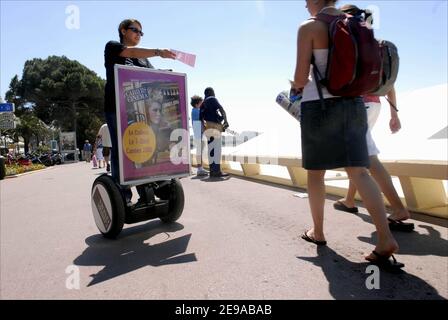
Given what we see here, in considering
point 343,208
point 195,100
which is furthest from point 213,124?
point 343,208

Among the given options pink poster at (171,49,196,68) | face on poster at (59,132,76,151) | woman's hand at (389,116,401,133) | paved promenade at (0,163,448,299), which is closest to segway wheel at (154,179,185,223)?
paved promenade at (0,163,448,299)

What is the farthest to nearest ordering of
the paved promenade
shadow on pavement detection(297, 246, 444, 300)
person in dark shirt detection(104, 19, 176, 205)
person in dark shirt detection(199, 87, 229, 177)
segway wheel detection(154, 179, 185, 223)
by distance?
Answer: person in dark shirt detection(199, 87, 229, 177)
segway wheel detection(154, 179, 185, 223)
person in dark shirt detection(104, 19, 176, 205)
the paved promenade
shadow on pavement detection(297, 246, 444, 300)

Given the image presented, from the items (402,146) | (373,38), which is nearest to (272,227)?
(373,38)

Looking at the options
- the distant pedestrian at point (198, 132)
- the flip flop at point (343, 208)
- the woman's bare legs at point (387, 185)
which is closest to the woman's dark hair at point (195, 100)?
the distant pedestrian at point (198, 132)

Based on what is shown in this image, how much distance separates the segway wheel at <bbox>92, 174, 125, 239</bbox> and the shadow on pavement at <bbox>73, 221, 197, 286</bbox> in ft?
0.42

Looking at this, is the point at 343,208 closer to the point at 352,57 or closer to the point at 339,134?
the point at 339,134

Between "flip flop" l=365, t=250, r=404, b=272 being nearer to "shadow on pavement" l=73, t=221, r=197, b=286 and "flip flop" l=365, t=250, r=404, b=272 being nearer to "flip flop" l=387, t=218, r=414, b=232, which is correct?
"flip flop" l=387, t=218, r=414, b=232

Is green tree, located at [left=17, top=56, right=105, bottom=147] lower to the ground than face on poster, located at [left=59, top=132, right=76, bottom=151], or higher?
higher

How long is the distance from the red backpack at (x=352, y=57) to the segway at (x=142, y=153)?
1.62 meters

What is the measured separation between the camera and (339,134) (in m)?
2.23

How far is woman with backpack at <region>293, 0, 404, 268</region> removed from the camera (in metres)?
2.18

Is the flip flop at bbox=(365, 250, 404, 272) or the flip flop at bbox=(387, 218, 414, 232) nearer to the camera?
the flip flop at bbox=(365, 250, 404, 272)

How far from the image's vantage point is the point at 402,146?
14.8ft
